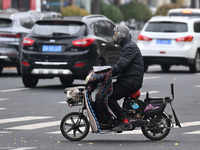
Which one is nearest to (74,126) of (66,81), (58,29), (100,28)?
(58,29)

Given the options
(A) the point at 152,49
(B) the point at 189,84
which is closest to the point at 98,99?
(B) the point at 189,84

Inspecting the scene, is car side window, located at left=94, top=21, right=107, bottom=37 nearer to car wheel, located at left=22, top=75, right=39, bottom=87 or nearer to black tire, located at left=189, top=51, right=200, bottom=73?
car wheel, located at left=22, top=75, right=39, bottom=87

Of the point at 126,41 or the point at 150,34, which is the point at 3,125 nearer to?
the point at 126,41

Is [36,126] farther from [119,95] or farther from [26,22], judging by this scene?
Answer: [26,22]

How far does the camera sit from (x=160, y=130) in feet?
33.2

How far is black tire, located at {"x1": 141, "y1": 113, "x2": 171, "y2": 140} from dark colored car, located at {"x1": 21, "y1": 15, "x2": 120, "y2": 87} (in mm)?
6960

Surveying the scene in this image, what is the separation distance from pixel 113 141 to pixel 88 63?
7.24 metres

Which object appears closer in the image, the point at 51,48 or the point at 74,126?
the point at 74,126

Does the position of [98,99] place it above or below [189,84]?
above

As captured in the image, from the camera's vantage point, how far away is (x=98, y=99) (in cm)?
995

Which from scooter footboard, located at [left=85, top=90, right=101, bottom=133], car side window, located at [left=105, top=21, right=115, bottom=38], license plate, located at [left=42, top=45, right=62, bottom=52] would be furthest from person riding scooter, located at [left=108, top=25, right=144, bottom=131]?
car side window, located at [left=105, top=21, right=115, bottom=38]

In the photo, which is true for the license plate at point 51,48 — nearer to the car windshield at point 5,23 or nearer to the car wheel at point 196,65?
the car windshield at point 5,23

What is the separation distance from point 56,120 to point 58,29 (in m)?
5.44

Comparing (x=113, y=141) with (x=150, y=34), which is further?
(x=150, y=34)
